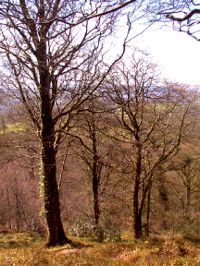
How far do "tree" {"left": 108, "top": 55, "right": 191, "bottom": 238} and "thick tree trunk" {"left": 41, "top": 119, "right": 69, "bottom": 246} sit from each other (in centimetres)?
548

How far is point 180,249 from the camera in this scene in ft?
34.3

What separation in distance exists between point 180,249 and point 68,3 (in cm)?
715

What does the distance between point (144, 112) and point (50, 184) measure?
8.98 m

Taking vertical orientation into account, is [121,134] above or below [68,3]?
below

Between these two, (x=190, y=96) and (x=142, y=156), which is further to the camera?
(x=190, y=96)

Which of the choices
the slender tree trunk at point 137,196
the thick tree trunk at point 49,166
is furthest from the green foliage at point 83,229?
the thick tree trunk at point 49,166

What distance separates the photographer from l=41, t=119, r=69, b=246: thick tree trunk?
1520cm

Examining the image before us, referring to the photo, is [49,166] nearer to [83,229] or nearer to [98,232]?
[98,232]

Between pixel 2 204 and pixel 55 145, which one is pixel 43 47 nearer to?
pixel 55 145

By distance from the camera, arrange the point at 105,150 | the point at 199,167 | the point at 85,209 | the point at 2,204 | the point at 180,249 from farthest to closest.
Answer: the point at 2,204 < the point at 199,167 < the point at 85,209 < the point at 105,150 < the point at 180,249

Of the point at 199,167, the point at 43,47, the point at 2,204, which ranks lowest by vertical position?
the point at 2,204

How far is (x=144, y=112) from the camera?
891 inches

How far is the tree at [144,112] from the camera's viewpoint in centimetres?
2139

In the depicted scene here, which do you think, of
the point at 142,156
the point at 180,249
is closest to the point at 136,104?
the point at 142,156
